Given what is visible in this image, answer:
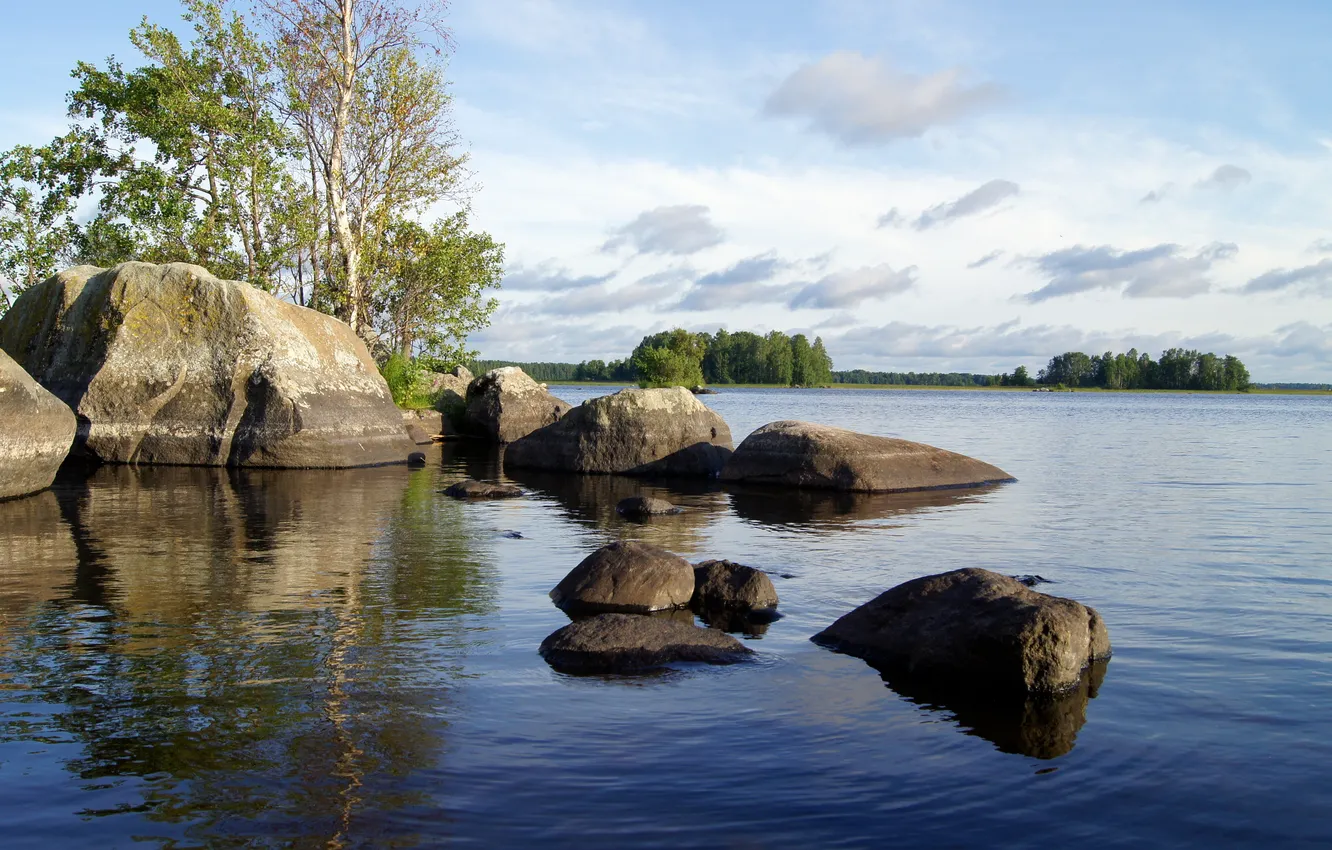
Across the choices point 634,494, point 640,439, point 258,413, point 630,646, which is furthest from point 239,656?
point 640,439

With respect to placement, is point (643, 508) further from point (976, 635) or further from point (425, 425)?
point (425, 425)

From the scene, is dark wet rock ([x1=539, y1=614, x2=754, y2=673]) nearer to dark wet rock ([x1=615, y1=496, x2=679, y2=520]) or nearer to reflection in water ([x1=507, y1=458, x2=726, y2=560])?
reflection in water ([x1=507, y1=458, x2=726, y2=560])

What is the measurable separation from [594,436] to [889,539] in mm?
10314

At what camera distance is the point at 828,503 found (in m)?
18.6

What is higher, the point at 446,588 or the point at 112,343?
the point at 112,343

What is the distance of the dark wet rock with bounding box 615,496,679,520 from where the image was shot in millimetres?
A: 16781

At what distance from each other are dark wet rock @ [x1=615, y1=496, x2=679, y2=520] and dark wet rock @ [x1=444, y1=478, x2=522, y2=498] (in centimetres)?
264

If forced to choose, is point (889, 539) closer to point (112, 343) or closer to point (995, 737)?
point (995, 737)

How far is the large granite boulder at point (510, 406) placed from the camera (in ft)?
106

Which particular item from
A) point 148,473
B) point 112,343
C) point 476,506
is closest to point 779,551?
point 476,506

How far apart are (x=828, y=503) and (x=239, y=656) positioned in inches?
490

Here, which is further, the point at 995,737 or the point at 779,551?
the point at 779,551

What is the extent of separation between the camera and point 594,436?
2344 centimetres

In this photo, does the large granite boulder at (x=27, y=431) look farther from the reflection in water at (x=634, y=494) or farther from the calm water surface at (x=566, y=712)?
the reflection in water at (x=634, y=494)
